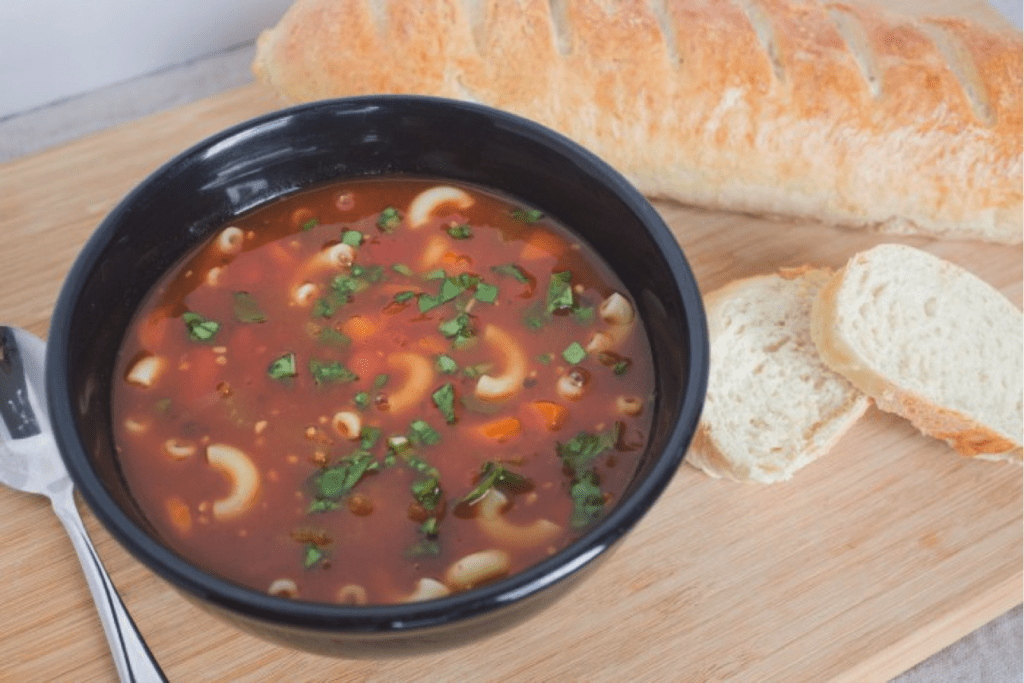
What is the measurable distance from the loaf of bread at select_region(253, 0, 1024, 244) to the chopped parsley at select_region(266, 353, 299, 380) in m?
1.09

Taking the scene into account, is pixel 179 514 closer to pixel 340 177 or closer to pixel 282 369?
pixel 282 369

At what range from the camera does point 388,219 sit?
7.45 feet

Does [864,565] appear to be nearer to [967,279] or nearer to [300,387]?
[967,279]

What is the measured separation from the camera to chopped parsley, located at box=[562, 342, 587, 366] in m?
2.04

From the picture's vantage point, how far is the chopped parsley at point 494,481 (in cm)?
188

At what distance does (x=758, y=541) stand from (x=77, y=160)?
6.55 feet

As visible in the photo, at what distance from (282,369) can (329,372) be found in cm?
9

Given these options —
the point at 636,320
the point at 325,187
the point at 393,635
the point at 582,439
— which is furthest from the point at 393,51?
the point at 393,635

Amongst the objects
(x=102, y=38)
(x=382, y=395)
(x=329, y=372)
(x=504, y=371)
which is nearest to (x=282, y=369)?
(x=329, y=372)

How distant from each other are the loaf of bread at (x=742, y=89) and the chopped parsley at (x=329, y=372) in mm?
1083

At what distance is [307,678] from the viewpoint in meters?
2.06

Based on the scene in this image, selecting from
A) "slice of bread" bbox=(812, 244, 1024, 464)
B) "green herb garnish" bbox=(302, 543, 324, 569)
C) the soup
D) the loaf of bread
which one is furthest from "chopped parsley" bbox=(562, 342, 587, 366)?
the loaf of bread

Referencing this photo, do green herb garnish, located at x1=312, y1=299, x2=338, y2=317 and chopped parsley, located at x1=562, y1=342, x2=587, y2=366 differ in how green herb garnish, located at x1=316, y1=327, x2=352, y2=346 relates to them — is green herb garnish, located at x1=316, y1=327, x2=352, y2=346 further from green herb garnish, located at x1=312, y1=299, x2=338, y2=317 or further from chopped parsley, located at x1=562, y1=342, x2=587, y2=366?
chopped parsley, located at x1=562, y1=342, x2=587, y2=366

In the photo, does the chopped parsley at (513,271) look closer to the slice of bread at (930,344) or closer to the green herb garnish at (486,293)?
the green herb garnish at (486,293)
